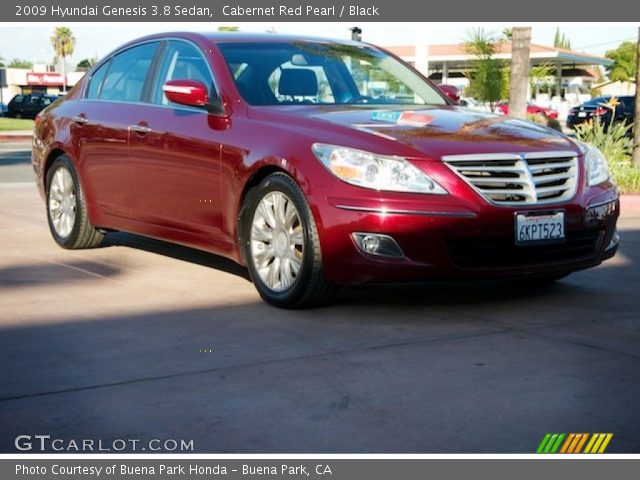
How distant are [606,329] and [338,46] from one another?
2945 millimetres

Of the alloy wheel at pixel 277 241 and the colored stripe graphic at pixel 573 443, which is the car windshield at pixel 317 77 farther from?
the colored stripe graphic at pixel 573 443

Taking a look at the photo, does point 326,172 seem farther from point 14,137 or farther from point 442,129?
point 14,137

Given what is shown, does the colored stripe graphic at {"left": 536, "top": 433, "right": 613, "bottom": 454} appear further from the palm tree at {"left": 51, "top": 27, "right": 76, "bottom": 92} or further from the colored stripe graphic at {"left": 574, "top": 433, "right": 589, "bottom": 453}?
the palm tree at {"left": 51, "top": 27, "right": 76, "bottom": 92}

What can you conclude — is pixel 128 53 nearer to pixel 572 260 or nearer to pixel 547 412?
pixel 572 260

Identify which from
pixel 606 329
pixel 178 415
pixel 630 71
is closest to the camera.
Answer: pixel 178 415

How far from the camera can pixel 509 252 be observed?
609 centimetres

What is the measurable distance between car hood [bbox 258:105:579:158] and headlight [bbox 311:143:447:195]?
0.13 meters

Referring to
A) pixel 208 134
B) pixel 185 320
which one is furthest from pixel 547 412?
pixel 208 134

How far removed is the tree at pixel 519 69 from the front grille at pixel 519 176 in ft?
35.5

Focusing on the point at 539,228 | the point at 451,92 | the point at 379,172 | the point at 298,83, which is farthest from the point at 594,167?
the point at 451,92

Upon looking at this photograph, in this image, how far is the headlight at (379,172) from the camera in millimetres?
5848

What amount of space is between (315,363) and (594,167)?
2.47m

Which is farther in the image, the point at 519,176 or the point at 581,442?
the point at 519,176

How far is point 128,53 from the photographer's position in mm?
8164
